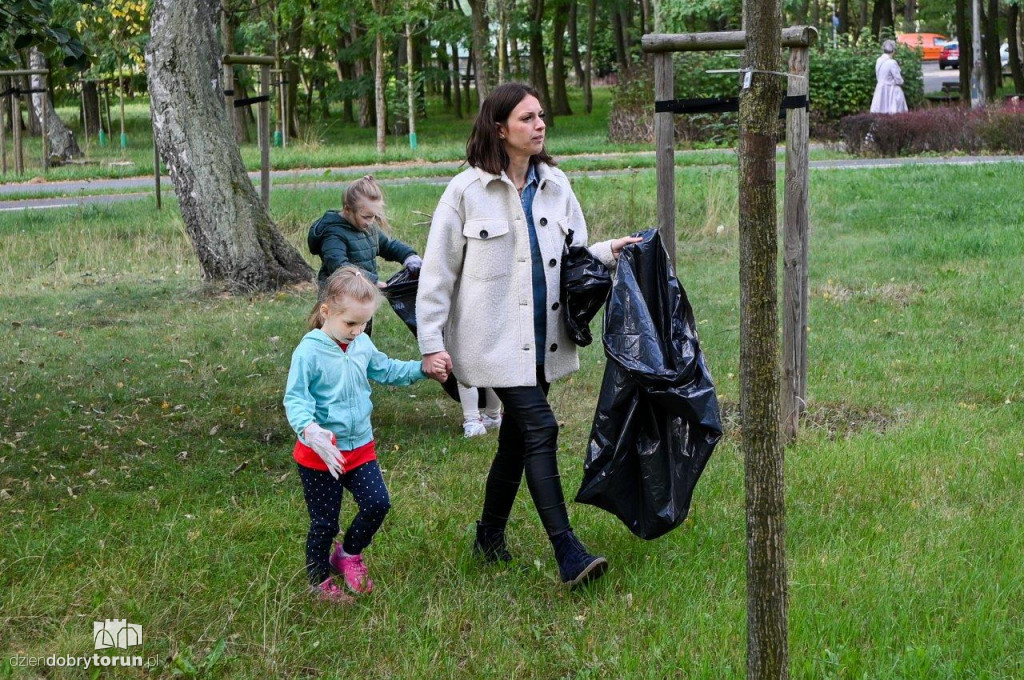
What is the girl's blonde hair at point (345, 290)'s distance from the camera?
430 centimetres

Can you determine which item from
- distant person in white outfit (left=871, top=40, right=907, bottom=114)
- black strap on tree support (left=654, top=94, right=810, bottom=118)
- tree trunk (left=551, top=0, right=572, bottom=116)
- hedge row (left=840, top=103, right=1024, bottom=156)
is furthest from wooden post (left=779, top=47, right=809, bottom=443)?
tree trunk (left=551, top=0, right=572, bottom=116)

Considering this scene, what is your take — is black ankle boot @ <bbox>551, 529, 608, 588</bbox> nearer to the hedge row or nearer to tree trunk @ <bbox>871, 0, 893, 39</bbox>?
the hedge row

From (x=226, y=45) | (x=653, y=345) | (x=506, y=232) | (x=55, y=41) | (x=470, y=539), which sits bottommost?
(x=470, y=539)

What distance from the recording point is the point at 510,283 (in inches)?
180

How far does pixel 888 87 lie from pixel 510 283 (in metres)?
20.8

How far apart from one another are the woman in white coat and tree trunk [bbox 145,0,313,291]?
23.5ft

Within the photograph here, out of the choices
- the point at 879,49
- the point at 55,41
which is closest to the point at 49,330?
the point at 55,41

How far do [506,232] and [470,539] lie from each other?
1.31m

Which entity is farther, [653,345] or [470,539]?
[470,539]

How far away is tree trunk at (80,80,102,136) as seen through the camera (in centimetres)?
3738

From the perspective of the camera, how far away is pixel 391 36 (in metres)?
26.7

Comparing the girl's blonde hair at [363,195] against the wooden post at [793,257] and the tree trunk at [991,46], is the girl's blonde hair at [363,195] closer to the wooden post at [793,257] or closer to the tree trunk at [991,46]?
the wooden post at [793,257]

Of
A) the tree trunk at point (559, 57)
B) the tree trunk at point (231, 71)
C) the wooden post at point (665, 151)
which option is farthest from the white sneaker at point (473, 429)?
the tree trunk at point (559, 57)

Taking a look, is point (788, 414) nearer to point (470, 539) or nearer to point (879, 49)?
point (470, 539)
